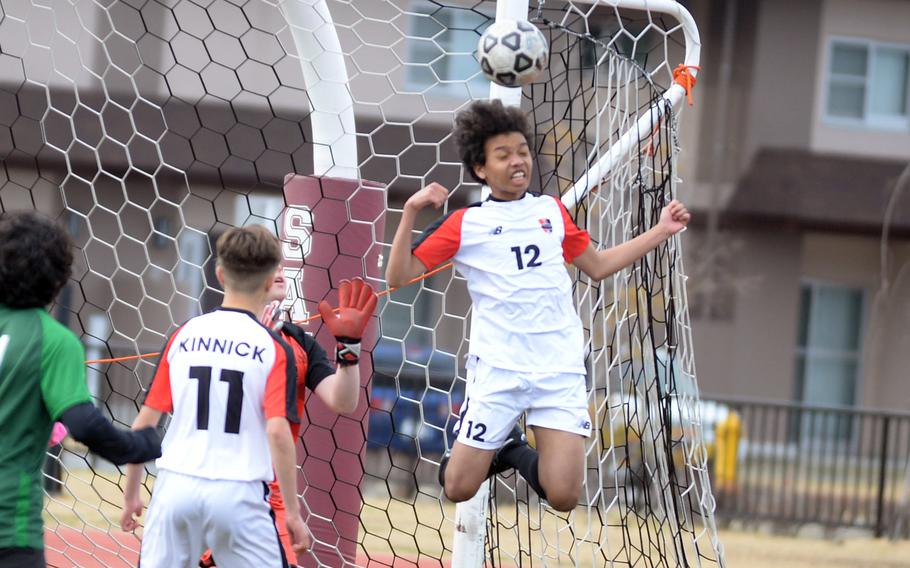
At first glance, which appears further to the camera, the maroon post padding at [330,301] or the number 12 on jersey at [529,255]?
the maroon post padding at [330,301]

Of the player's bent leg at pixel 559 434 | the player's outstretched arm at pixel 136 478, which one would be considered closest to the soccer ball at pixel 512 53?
the player's bent leg at pixel 559 434

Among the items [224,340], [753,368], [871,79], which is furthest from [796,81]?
[224,340]

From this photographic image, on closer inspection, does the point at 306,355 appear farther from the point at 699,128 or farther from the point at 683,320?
the point at 699,128

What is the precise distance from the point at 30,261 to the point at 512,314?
158 centimetres

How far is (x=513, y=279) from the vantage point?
3.78m

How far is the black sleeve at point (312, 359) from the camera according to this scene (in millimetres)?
3414

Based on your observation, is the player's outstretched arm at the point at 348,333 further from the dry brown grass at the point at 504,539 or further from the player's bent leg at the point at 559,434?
the dry brown grass at the point at 504,539

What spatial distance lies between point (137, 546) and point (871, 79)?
1379 cm

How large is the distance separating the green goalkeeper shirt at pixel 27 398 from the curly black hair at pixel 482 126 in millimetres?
1589

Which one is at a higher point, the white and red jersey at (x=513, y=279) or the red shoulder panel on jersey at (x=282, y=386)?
the white and red jersey at (x=513, y=279)

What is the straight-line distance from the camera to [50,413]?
2.71 m

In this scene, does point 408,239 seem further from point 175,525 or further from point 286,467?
point 175,525

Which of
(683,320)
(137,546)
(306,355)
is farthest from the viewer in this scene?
(137,546)

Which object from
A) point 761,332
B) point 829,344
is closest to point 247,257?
point 761,332
